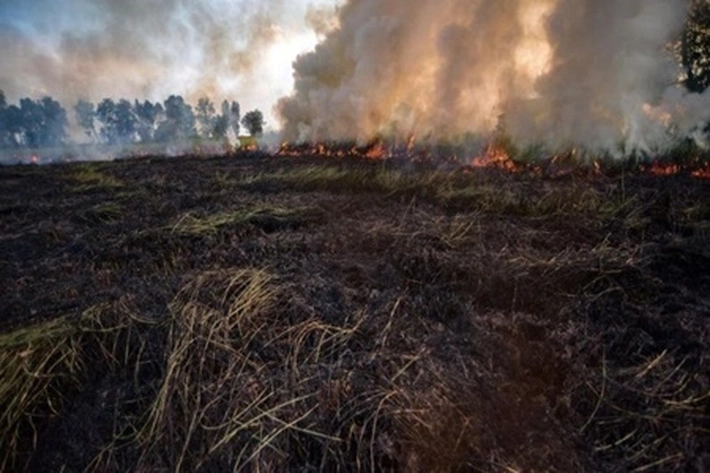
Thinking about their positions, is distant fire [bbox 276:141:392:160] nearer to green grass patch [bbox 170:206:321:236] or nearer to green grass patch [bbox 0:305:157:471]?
green grass patch [bbox 170:206:321:236]

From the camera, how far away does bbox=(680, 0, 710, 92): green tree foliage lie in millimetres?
13445

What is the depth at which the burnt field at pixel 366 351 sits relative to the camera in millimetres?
1959

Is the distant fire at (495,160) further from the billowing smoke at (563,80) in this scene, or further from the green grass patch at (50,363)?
the green grass patch at (50,363)

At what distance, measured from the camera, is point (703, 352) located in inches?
92.0

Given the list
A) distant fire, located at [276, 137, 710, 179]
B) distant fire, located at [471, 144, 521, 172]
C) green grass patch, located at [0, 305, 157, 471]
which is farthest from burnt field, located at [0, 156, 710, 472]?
distant fire, located at [471, 144, 521, 172]

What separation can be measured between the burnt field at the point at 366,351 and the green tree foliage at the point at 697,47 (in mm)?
13603

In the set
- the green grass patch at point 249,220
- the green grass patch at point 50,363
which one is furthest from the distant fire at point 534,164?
the green grass patch at point 50,363

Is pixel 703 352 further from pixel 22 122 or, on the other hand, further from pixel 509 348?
pixel 22 122

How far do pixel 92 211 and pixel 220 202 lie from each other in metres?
1.99

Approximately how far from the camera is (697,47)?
1577 centimetres

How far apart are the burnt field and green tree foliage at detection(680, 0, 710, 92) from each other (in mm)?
13603

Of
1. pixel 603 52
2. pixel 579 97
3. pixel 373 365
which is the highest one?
pixel 603 52

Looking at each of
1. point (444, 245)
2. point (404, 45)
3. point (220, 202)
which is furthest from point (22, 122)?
point (444, 245)

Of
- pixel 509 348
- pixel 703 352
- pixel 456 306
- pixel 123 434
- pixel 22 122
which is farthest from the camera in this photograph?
pixel 22 122
